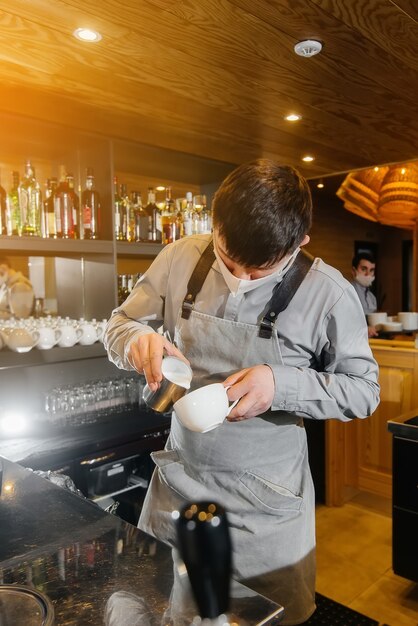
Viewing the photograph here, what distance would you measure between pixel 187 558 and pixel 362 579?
235cm

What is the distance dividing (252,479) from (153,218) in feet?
6.62

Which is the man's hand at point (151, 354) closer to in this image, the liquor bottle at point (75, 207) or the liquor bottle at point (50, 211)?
the liquor bottle at point (50, 211)

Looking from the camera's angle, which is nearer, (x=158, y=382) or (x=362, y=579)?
(x=158, y=382)

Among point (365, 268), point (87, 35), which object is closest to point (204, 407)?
point (87, 35)

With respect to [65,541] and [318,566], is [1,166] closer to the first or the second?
[65,541]

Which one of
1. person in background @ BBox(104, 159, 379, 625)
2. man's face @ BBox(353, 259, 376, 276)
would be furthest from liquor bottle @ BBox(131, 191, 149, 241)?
man's face @ BBox(353, 259, 376, 276)

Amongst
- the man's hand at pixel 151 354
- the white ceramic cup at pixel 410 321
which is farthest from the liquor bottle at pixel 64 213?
the white ceramic cup at pixel 410 321

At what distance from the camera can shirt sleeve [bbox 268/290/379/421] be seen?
1.32 m

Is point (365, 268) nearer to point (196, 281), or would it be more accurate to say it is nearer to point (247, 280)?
point (196, 281)

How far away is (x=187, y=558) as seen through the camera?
0.84m

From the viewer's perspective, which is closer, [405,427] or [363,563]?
[405,427]

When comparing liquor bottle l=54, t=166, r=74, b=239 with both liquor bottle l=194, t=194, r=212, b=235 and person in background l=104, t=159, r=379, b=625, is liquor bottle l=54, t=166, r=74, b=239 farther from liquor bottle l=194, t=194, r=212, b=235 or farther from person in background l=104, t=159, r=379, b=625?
person in background l=104, t=159, r=379, b=625

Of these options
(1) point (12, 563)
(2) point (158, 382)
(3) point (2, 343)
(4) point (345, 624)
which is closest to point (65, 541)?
(1) point (12, 563)

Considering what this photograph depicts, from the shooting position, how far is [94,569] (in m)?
1.02
